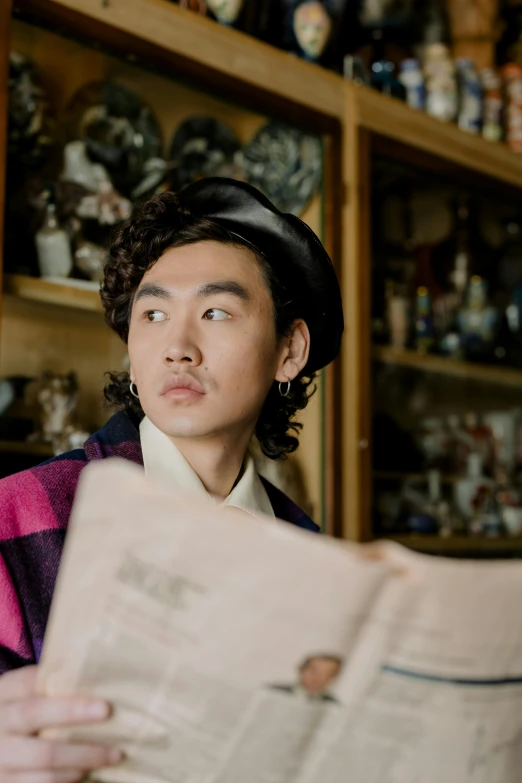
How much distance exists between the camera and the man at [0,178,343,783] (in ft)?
3.07

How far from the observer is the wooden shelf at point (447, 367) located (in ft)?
7.20

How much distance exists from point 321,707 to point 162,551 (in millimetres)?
147

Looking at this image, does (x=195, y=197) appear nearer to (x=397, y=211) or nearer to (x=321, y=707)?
(x=321, y=707)

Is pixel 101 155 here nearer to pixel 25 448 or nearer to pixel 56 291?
pixel 56 291

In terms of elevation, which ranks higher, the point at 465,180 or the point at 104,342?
the point at 465,180

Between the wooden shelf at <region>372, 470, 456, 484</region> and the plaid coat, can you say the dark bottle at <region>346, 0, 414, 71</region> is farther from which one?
the plaid coat

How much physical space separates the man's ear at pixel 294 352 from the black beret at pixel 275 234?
1.0 inches

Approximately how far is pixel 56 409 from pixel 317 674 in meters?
1.15

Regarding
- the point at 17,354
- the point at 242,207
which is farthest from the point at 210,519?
the point at 17,354

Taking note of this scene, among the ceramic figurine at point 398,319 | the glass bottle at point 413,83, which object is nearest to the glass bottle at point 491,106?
the glass bottle at point 413,83

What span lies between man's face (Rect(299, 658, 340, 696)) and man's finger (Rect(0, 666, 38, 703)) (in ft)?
0.66

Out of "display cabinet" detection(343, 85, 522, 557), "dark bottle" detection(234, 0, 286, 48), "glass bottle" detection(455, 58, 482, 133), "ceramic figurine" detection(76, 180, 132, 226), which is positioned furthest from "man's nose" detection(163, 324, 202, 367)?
"glass bottle" detection(455, 58, 482, 133)

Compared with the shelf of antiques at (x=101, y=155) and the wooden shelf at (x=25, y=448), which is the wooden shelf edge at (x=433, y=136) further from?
the wooden shelf at (x=25, y=448)

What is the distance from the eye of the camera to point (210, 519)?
1.75 ft
